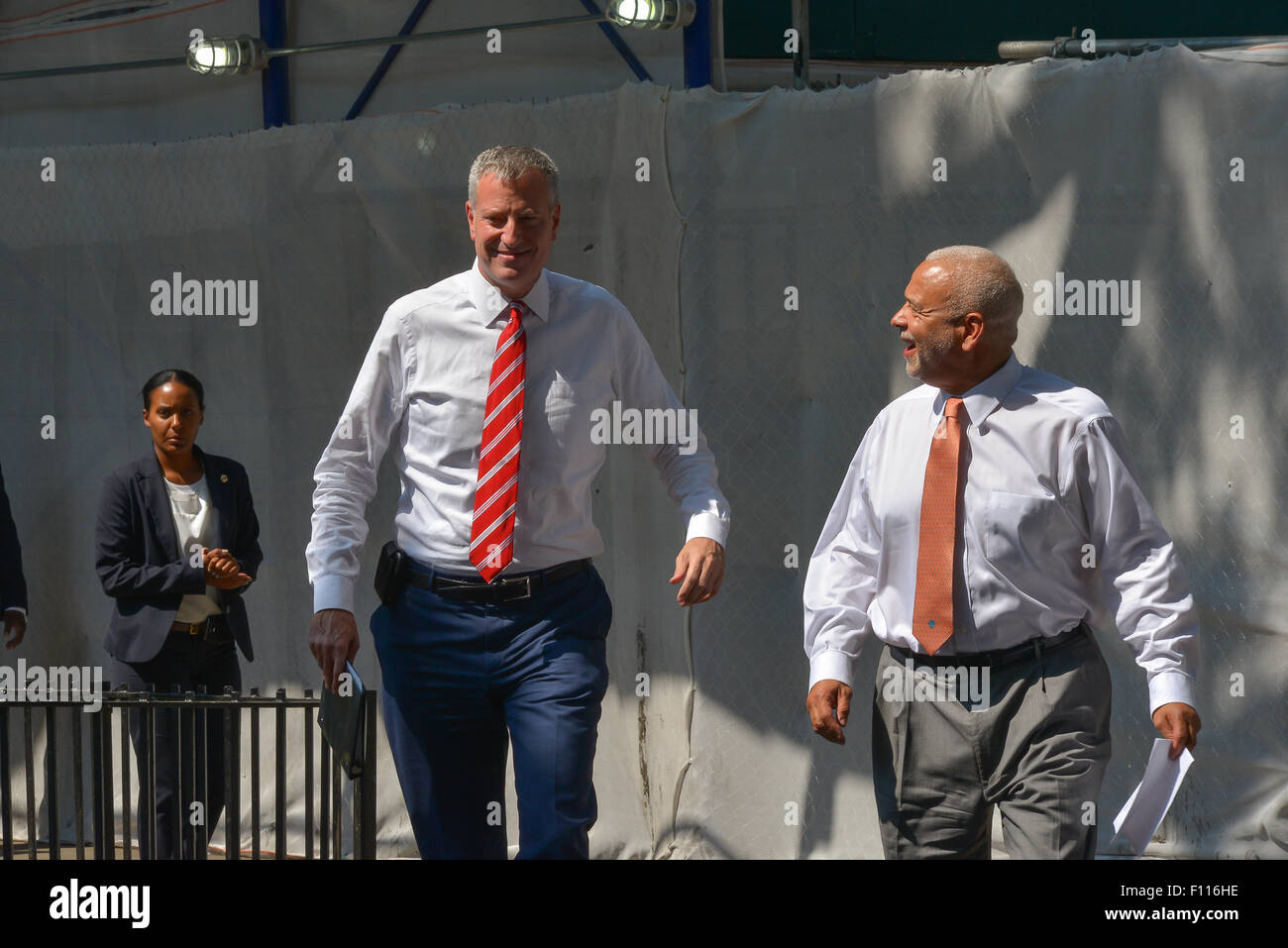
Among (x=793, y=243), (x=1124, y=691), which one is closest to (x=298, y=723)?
(x=793, y=243)

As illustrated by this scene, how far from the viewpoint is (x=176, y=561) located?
538 cm

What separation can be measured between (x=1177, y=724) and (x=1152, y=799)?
0.18 metres

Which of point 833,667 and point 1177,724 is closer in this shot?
point 1177,724

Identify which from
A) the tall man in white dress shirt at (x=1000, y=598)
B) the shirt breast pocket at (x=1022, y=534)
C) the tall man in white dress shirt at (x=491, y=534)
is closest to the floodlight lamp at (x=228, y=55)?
the tall man in white dress shirt at (x=491, y=534)

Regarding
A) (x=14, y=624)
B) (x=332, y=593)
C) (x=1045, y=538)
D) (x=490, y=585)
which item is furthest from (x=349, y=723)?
(x=14, y=624)

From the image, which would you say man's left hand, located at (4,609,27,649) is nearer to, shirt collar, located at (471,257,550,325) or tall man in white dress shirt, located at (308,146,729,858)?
tall man in white dress shirt, located at (308,146,729,858)

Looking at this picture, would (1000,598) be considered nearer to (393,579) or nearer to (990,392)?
(990,392)

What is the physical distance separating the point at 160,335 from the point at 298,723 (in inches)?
75.6

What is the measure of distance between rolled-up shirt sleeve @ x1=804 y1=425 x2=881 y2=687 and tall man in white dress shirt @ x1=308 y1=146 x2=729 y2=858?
0.26 metres

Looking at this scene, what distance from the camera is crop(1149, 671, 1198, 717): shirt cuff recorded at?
3.37 m

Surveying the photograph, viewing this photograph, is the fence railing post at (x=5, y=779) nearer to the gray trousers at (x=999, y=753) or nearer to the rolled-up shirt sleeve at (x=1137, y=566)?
the gray trousers at (x=999, y=753)

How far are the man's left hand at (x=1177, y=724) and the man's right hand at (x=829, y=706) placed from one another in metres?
0.70

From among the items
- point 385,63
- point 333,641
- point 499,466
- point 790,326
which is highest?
point 385,63

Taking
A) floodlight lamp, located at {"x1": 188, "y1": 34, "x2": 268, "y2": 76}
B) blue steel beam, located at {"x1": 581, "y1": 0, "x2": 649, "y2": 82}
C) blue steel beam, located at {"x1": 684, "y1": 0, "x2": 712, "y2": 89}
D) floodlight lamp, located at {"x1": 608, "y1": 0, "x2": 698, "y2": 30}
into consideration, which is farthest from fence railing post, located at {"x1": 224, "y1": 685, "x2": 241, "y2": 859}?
blue steel beam, located at {"x1": 581, "y1": 0, "x2": 649, "y2": 82}
